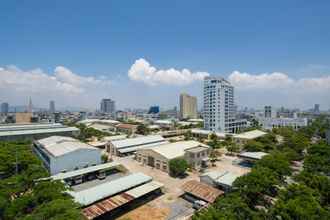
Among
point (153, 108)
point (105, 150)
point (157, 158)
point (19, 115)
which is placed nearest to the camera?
point (157, 158)

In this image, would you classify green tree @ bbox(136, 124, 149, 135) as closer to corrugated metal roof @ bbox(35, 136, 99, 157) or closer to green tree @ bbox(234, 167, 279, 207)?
corrugated metal roof @ bbox(35, 136, 99, 157)

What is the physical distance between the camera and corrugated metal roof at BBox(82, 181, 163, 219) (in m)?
15.4

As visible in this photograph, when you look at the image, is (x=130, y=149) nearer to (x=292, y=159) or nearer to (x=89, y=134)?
(x=89, y=134)

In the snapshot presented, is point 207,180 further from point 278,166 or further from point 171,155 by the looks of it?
point 171,155

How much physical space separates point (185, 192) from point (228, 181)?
15.9ft

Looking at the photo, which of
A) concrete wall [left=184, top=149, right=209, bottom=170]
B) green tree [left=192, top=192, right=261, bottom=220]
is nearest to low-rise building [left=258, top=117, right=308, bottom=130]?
concrete wall [left=184, top=149, right=209, bottom=170]

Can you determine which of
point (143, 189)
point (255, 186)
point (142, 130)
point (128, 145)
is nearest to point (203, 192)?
point (255, 186)

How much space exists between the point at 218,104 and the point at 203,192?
42.7m

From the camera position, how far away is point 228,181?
2055cm

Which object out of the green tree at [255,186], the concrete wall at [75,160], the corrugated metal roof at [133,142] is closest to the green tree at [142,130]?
the corrugated metal roof at [133,142]

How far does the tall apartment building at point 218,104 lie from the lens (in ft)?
191

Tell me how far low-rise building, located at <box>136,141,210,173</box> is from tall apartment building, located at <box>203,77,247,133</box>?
2692 centimetres

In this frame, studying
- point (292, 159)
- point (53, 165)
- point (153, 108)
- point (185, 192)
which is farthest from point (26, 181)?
point (153, 108)

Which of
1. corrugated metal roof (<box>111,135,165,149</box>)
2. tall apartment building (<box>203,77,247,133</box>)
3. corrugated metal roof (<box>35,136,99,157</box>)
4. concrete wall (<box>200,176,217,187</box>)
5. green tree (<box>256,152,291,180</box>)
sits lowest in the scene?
concrete wall (<box>200,176,217,187</box>)
